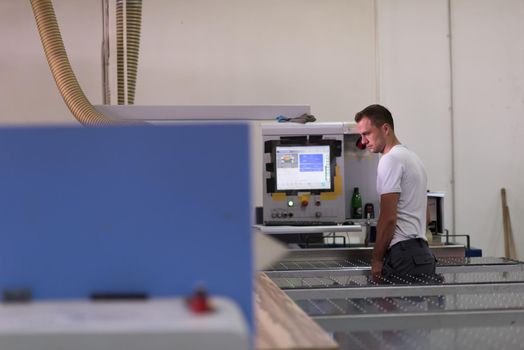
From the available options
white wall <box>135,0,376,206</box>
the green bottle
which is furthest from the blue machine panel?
white wall <box>135,0,376,206</box>

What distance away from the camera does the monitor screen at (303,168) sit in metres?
3.98

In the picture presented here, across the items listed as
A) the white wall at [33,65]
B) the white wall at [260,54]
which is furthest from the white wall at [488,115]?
the white wall at [33,65]

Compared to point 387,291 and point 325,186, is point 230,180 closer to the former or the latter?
point 387,291

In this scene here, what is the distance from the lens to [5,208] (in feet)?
3.35

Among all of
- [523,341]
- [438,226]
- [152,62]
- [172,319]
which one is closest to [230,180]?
[172,319]

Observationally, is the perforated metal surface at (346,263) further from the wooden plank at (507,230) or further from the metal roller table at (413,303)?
the wooden plank at (507,230)

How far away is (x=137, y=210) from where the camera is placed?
100cm

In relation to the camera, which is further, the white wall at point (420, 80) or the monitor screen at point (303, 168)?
the white wall at point (420, 80)

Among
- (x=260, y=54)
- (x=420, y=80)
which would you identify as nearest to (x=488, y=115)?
(x=420, y=80)

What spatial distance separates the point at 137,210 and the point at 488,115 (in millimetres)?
5138

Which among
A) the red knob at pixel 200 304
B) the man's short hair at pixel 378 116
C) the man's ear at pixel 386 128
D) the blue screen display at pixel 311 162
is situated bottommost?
the red knob at pixel 200 304

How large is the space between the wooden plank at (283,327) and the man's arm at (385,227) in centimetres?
136

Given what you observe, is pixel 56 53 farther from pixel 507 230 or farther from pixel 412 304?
pixel 507 230

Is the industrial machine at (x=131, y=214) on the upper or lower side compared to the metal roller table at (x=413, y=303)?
upper
